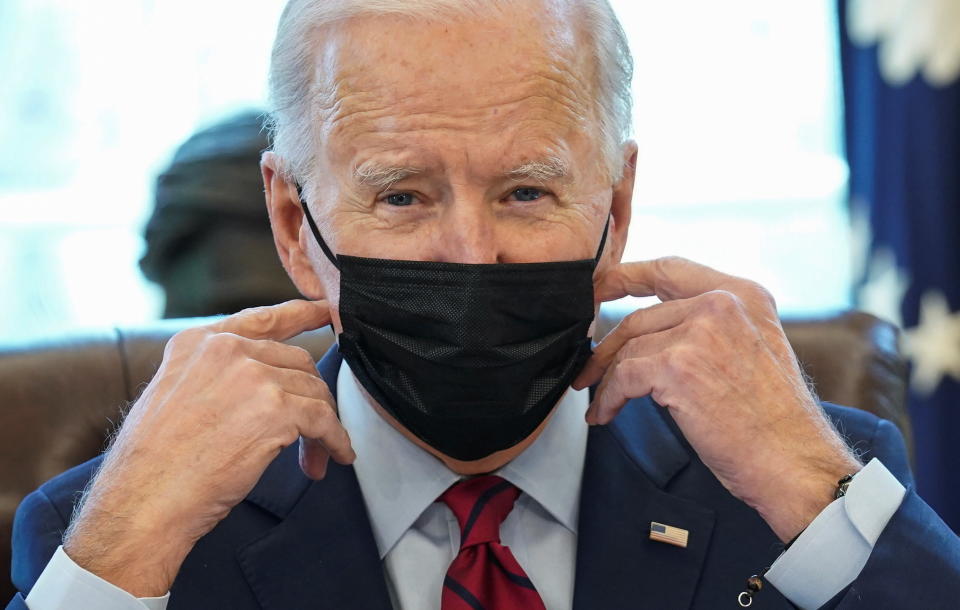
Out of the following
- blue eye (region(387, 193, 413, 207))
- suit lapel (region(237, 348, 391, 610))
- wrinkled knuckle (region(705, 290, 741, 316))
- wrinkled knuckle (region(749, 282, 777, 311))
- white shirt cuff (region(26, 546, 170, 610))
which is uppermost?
blue eye (region(387, 193, 413, 207))

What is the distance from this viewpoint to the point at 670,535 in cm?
186

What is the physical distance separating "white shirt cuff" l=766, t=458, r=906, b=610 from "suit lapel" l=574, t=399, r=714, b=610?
0.22 meters

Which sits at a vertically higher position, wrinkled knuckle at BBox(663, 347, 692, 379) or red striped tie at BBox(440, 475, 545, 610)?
wrinkled knuckle at BBox(663, 347, 692, 379)

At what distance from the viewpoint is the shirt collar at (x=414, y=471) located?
1860 mm

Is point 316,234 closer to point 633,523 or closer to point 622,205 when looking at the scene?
point 622,205

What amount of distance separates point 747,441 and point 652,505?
0.92 feet

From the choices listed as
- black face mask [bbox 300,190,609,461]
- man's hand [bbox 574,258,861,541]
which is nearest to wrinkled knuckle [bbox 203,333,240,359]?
black face mask [bbox 300,190,609,461]

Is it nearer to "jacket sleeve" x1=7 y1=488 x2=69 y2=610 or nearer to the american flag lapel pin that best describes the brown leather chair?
"jacket sleeve" x1=7 y1=488 x2=69 y2=610

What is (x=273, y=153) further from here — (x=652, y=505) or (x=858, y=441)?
(x=858, y=441)

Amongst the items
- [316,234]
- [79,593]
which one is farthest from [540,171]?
[79,593]

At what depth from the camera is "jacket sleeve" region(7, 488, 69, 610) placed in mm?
1832

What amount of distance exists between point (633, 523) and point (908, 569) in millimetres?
437

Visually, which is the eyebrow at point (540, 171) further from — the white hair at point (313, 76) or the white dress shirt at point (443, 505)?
the white dress shirt at point (443, 505)

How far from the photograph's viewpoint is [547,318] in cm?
173
